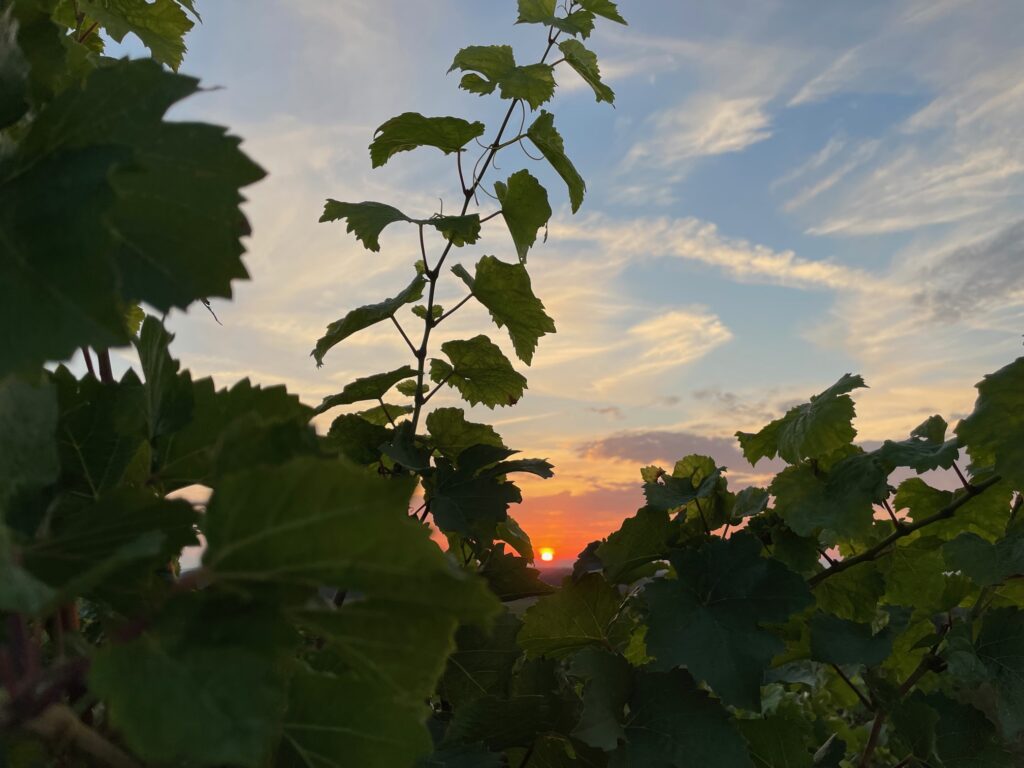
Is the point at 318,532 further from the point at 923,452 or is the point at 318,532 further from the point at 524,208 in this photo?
the point at 923,452

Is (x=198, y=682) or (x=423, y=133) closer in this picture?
(x=198, y=682)

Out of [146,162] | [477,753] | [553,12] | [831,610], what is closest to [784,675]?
[831,610]

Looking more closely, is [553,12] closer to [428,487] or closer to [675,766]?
[428,487]

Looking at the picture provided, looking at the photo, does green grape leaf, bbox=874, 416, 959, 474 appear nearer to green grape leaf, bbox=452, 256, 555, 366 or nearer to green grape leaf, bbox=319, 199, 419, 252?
green grape leaf, bbox=452, 256, 555, 366

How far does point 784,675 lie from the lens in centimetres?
175

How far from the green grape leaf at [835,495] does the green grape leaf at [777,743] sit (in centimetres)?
32

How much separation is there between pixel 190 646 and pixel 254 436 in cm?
11

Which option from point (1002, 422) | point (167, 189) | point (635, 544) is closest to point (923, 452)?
point (1002, 422)

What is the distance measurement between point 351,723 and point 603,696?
70 cm

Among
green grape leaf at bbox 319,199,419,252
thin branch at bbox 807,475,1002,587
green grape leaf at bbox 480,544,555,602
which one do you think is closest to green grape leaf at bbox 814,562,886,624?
thin branch at bbox 807,475,1002,587

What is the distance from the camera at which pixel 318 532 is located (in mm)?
409

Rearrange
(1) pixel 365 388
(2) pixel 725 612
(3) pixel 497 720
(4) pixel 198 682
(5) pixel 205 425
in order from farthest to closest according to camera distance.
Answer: (1) pixel 365 388 → (2) pixel 725 612 → (3) pixel 497 720 → (5) pixel 205 425 → (4) pixel 198 682

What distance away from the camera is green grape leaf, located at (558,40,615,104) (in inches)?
69.5

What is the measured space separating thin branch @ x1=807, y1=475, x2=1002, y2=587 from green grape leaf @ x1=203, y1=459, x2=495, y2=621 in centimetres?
131
